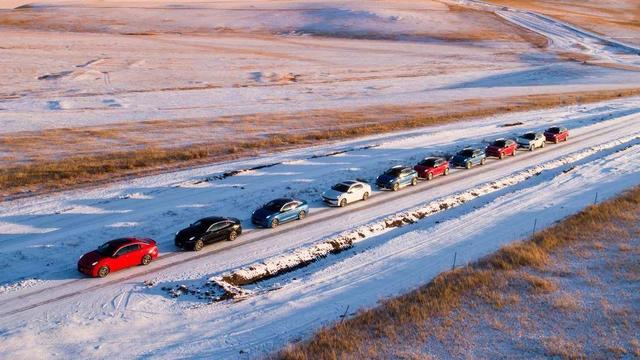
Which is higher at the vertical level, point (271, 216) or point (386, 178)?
point (271, 216)

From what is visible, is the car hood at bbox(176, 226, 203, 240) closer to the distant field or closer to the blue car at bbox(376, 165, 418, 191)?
the blue car at bbox(376, 165, 418, 191)

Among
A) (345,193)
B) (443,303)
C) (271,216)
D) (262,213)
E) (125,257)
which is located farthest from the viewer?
(345,193)

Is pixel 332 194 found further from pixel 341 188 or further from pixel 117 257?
pixel 117 257

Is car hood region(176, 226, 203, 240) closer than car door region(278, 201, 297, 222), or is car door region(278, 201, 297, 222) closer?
car hood region(176, 226, 203, 240)

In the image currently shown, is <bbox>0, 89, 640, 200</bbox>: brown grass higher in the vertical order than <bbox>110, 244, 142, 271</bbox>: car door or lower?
lower

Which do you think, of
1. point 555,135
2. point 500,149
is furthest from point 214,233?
point 555,135

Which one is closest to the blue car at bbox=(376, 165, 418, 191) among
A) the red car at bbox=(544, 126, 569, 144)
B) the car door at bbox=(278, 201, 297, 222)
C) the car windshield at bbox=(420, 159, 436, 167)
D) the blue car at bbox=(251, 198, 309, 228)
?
the car windshield at bbox=(420, 159, 436, 167)

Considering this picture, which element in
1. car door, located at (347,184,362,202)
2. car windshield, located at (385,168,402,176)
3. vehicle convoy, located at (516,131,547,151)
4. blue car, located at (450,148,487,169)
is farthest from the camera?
vehicle convoy, located at (516,131,547,151)
